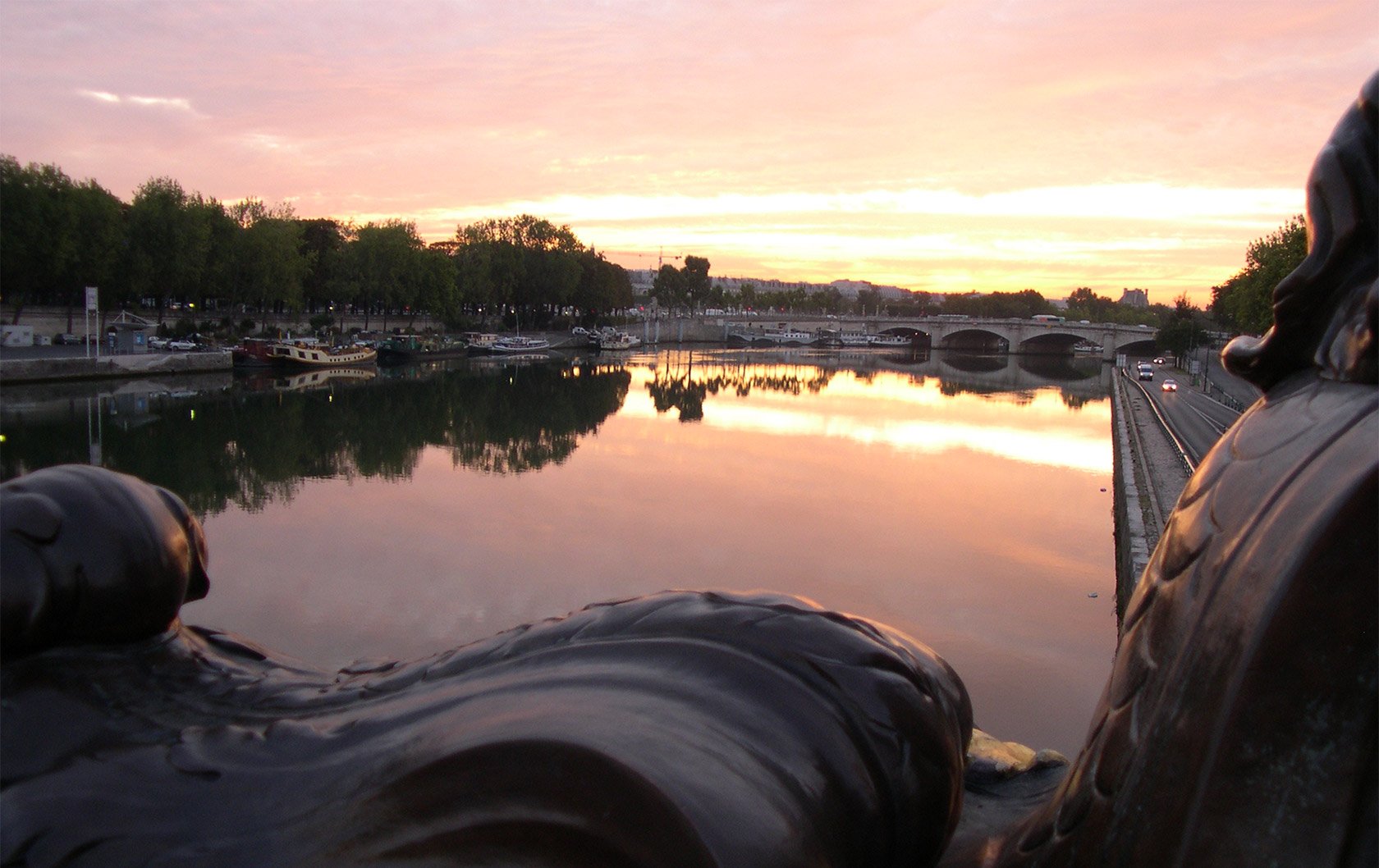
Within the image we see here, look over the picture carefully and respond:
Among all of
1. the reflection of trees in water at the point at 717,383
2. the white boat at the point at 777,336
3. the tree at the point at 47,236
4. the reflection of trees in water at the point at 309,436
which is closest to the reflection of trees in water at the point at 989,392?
the reflection of trees in water at the point at 717,383

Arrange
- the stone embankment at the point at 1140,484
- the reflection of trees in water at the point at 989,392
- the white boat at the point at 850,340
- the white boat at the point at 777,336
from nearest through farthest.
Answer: the stone embankment at the point at 1140,484
the reflection of trees in water at the point at 989,392
the white boat at the point at 777,336
the white boat at the point at 850,340

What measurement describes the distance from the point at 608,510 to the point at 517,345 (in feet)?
97.8

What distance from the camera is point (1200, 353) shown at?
3519 cm

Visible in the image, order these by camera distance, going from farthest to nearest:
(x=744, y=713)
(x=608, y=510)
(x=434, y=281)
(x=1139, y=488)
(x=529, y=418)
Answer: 1. (x=434, y=281)
2. (x=529, y=418)
3. (x=608, y=510)
4. (x=1139, y=488)
5. (x=744, y=713)

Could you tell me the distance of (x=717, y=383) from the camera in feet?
103

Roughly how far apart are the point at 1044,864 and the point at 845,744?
0.29 meters

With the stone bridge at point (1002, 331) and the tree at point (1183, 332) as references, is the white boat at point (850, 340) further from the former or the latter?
the tree at point (1183, 332)

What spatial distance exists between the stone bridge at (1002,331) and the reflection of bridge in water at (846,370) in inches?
46.2

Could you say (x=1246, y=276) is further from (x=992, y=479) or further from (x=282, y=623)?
(x=282, y=623)

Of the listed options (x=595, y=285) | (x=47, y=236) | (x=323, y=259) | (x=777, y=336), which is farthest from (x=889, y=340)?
(x=47, y=236)

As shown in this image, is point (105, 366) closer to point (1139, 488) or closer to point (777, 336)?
point (1139, 488)

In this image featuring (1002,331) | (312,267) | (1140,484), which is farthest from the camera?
(1002,331)

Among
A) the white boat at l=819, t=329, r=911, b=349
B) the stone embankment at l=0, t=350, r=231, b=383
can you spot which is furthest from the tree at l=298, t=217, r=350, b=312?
the white boat at l=819, t=329, r=911, b=349

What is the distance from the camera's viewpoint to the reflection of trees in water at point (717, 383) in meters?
24.5
